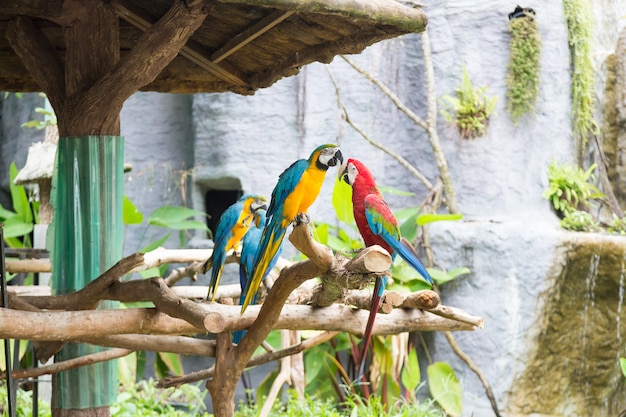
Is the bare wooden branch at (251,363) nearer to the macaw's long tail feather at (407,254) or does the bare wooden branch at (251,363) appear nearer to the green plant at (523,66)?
the macaw's long tail feather at (407,254)

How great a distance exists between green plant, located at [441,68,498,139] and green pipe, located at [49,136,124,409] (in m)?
3.59

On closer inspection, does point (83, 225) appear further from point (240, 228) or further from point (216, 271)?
point (240, 228)

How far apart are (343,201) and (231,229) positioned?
2.22 meters

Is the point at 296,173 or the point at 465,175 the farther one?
the point at 465,175

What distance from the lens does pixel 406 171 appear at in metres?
6.70

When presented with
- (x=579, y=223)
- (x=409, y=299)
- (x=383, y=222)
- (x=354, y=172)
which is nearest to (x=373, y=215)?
(x=383, y=222)

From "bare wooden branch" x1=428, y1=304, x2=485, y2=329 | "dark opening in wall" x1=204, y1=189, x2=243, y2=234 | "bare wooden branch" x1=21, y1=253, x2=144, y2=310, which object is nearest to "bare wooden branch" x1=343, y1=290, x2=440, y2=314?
"bare wooden branch" x1=428, y1=304, x2=485, y2=329

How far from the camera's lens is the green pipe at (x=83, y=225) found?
123 inches

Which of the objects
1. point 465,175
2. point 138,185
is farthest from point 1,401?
point 465,175

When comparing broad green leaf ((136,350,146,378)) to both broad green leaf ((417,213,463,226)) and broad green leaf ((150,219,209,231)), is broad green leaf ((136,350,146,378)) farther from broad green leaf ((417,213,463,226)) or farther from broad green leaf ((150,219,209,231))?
broad green leaf ((417,213,463,226))

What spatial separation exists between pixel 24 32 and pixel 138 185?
4.01 m

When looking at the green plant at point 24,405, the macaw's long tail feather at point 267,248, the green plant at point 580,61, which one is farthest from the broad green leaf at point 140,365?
the macaw's long tail feather at point 267,248

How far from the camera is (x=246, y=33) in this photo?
333 cm

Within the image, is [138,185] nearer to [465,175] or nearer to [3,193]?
[3,193]
